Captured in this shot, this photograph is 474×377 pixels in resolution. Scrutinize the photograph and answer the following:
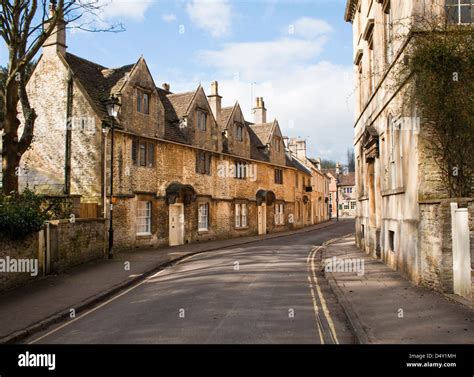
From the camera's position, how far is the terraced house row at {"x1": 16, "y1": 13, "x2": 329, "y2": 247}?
20.1 metres

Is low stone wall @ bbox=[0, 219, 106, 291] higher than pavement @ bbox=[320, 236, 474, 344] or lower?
higher

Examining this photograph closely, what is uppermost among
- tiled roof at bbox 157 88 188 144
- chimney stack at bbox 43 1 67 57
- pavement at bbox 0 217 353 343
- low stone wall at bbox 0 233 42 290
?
chimney stack at bbox 43 1 67 57

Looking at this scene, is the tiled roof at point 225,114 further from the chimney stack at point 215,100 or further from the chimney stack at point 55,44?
the chimney stack at point 55,44

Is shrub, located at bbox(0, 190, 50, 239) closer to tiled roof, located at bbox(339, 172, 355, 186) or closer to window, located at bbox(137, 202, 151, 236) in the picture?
window, located at bbox(137, 202, 151, 236)

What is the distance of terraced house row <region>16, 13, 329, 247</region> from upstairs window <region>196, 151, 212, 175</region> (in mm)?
66

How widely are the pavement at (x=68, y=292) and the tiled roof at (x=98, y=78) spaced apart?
783cm

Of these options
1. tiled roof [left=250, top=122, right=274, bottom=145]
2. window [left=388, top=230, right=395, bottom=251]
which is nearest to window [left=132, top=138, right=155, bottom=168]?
window [left=388, top=230, right=395, bottom=251]

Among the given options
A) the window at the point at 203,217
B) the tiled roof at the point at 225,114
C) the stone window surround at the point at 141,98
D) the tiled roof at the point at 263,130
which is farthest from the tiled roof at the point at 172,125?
the tiled roof at the point at 263,130

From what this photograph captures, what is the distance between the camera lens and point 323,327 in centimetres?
783

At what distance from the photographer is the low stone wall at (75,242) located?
1420 centimetres

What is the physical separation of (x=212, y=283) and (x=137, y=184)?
1057 centimetres

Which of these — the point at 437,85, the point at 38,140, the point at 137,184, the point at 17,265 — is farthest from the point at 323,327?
the point at 38,140
